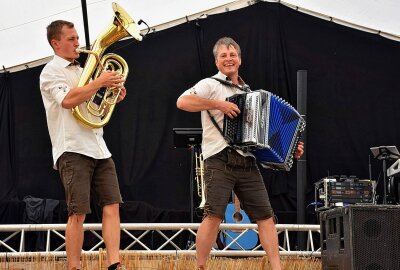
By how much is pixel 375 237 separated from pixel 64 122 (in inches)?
80.6

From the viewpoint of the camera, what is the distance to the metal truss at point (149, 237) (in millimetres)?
6723

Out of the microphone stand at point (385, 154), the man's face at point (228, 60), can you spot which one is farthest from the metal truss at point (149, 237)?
the man's face at point (228, 60)

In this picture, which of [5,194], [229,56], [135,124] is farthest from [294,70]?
[229,56]

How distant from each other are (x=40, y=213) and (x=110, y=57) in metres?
4.27

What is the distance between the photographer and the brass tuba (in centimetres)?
496

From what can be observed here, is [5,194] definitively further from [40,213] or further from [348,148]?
[348,148]

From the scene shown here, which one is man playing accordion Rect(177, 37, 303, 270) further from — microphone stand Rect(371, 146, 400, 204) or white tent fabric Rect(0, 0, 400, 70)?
microphone stand Rect(371, 146, 400, 204)

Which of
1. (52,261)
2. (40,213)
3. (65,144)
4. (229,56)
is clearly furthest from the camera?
(40,213)

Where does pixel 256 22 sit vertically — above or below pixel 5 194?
above

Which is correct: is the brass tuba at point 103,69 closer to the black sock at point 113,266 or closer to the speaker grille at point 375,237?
the black sock at point 113,266

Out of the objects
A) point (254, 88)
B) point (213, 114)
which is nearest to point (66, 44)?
point (213, 114)

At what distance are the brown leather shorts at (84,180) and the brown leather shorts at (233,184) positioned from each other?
0.63 metres

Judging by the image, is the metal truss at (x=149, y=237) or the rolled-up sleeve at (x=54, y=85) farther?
the metal truss at (x=149, y=237)

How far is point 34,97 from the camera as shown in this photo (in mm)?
9539
